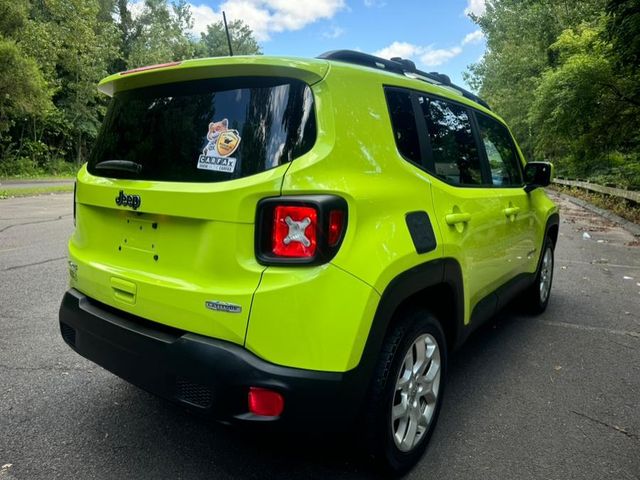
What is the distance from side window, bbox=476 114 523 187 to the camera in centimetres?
361

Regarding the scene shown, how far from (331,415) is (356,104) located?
1302 mm

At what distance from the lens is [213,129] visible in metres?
2.07

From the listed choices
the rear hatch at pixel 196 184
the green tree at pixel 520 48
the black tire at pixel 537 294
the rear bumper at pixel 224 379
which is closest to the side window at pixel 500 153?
the black tire at pixel 537 294

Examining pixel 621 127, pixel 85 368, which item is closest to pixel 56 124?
pixel 621 127

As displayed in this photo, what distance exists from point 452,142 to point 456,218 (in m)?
0.60

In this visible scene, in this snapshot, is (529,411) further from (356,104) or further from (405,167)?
(356,104)

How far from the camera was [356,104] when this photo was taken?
6.93 ft

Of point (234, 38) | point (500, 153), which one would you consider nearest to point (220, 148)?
point (500, 153)

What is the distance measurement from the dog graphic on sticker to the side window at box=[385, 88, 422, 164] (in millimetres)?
786

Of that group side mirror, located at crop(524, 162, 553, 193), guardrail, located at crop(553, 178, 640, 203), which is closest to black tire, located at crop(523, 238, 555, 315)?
side mirror, located at crop(524, 162, 553, 193)

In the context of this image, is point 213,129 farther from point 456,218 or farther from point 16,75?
point 16,75

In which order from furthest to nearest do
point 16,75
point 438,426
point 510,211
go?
point 16,75 < point 510,211 < point 438,426

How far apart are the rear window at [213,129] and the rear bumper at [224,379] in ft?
2.25

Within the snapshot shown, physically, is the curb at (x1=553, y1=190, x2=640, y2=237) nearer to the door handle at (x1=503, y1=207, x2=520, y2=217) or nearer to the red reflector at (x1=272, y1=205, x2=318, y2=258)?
the door handle at (x1=503, y1=207, x2=520, y2=217)
